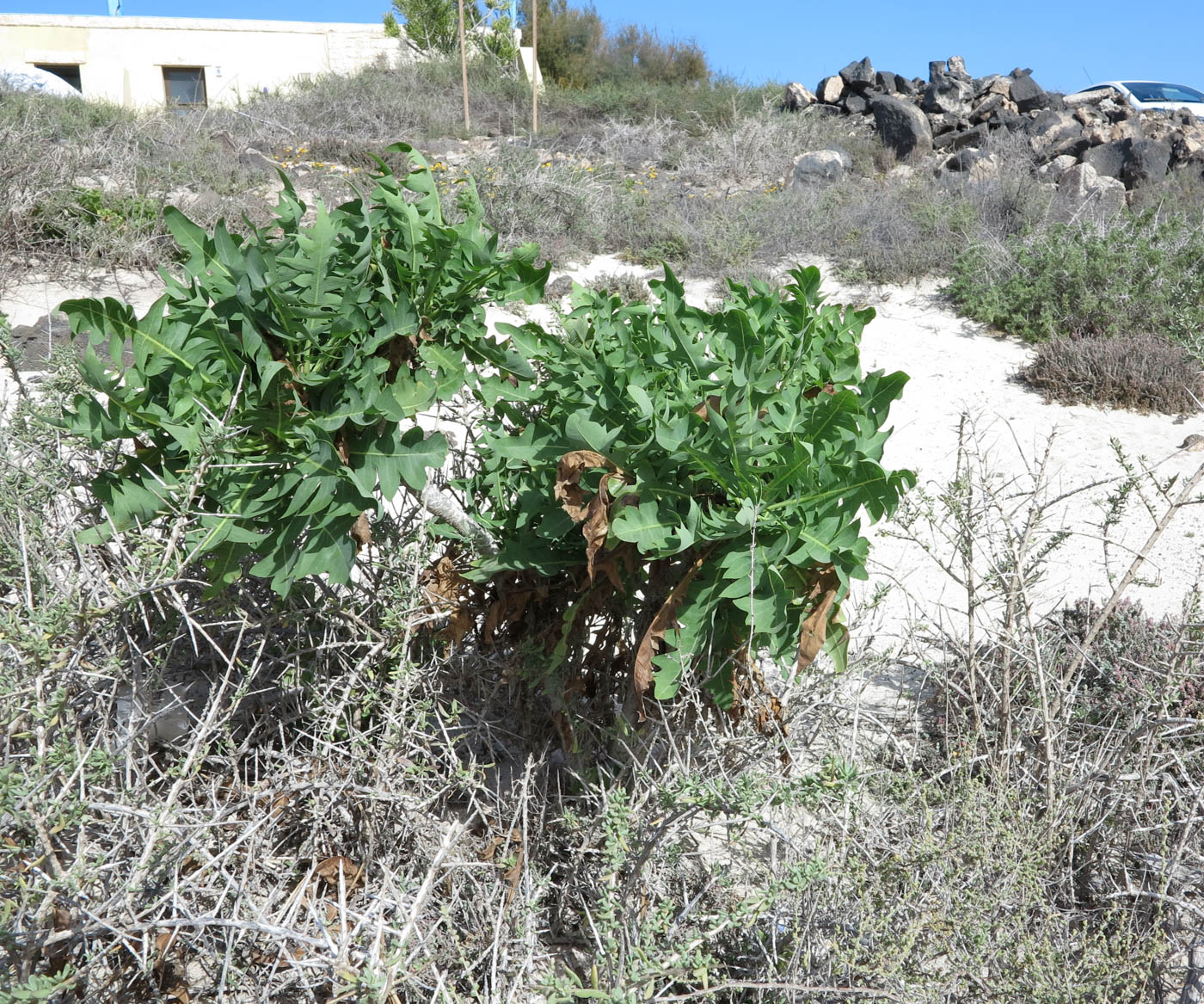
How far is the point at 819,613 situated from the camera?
1674 mm

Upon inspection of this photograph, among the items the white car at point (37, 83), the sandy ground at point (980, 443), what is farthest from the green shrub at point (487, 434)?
the white car at point (37, 83)

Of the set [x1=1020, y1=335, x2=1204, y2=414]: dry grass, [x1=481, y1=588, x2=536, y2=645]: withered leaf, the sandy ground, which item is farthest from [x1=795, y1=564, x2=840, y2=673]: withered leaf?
[x1=1020, y1=335, x2=1204, y2=414]: dry grass

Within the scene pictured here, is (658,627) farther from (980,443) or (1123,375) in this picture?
(1123,375)

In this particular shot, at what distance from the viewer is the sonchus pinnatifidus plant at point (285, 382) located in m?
1.64

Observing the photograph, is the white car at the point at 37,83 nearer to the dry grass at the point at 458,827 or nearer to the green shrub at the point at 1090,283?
the green shrub at the point at 1090,283

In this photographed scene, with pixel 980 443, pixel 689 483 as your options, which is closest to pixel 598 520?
pixel 689 483

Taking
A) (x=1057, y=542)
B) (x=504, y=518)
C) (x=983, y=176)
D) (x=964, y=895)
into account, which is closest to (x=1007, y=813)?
(x=964, y=895)

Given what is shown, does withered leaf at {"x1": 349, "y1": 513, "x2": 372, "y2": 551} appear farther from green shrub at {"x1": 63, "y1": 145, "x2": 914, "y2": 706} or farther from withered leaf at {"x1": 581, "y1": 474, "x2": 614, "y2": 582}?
withered leaf at {"x1": 581, "y1": 474, "x2": 614, "y2": 582}

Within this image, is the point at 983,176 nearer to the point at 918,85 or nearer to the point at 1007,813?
the point at 918,85

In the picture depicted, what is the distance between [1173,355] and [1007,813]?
5.00 metres

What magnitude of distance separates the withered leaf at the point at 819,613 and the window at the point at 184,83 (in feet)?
68.6

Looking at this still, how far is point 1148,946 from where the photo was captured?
199cm

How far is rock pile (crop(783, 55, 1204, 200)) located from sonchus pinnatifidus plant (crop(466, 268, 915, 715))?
9331 millimetres

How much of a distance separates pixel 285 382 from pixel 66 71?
74.6 feet
